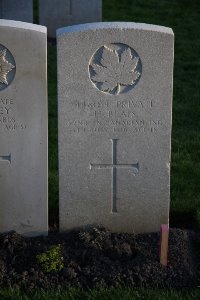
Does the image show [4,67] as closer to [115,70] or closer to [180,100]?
[115,70]

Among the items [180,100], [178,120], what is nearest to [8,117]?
[178,120]

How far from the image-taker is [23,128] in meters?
5.14

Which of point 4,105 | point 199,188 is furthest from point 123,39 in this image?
point 199,188

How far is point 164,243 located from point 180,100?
4.46 m

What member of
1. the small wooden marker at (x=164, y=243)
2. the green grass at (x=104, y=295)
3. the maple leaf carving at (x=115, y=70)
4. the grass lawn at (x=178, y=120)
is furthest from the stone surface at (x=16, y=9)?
the green grass at (x=104, y=295)

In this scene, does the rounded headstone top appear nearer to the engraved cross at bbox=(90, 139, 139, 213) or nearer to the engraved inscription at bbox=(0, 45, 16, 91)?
the engraved inscription at bbox=(0, 45, 16, 91)

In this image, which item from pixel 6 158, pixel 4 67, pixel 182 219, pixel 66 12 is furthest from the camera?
pixel 66 12

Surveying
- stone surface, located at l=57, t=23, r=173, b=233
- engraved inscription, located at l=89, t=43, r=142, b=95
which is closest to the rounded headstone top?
stone surface, located at l=57, t=23, r=173, b=233

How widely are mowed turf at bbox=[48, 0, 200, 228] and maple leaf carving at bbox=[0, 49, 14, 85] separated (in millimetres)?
1391

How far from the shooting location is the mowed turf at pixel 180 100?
6066 mm

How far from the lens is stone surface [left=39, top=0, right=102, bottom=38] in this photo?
1212 centimetres

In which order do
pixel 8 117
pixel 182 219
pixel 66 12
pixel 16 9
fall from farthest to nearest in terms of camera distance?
1. pixel 66 12
2. pixel 16 9
3. pixel 182 219
4. pixel 8 117

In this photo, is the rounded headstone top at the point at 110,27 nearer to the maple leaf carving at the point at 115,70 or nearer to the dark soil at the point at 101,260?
the maple leaf carving at the point at 115,70

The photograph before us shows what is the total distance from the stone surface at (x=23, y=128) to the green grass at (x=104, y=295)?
85 centimetres
